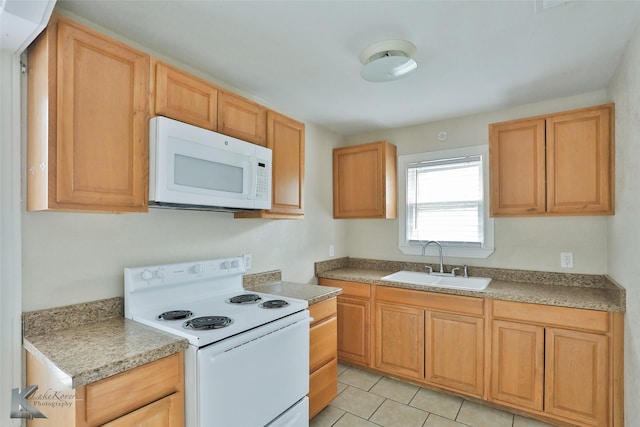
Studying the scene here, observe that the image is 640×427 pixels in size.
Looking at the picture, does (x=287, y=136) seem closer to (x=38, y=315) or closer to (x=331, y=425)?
(x=38, y=315)

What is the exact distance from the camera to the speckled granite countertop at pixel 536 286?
7.01 ft

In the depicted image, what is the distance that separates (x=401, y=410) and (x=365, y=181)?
2.01 metres

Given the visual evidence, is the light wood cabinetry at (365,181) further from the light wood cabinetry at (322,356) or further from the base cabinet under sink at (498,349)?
the light wood cabinetry at (322,356)

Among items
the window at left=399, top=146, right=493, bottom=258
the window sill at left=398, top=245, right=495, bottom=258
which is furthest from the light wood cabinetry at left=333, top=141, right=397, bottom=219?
the window sill at left=398, top=245, right=495, bottom=258

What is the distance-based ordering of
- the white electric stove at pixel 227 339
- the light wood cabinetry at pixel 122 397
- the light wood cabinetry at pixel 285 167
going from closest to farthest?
the light wood cabinetry at pixel 122 397
the white electric stove at pixel 227 339
the light wood cabinetry at pixel 285 167

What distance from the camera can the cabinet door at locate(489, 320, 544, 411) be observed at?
2273mm

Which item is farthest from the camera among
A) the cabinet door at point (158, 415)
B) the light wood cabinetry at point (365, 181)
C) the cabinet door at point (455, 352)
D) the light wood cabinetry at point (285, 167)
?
the light wood cabinetry at point (365, 181)

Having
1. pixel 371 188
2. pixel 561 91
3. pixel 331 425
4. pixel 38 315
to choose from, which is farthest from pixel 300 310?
pixel 561 91

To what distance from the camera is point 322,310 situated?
2396mm

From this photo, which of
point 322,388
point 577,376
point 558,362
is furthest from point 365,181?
point 577,376

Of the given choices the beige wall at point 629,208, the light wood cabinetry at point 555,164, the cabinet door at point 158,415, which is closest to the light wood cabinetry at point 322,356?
the cabinet door at point 158,415

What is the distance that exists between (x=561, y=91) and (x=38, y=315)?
3.57 meters

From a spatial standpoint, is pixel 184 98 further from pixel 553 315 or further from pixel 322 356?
pixel 553 315

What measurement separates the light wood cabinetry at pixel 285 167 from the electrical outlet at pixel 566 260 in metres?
2.11
